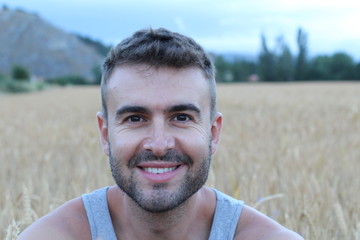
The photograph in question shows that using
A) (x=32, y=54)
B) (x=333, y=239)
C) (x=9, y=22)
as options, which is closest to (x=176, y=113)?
(x=333, y=239)

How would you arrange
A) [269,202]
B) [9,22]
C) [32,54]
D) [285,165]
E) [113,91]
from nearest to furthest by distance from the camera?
[113,91] < [269,202] < [285,165] < [32,54] < [9,22]

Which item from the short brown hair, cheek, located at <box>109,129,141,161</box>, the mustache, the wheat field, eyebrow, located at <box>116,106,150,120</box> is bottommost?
the wheat field

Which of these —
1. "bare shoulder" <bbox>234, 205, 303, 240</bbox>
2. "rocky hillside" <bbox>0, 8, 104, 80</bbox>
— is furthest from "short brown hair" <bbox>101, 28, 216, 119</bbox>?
"rocky hillside" <bbox>0, 8, 104, 80</bbox>

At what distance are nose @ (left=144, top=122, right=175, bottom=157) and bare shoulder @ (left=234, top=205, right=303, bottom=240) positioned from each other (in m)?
0.35

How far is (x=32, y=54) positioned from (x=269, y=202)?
87.3m

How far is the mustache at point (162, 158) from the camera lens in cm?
130

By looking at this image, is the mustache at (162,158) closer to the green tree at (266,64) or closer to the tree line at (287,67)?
the tree line at (287,67)

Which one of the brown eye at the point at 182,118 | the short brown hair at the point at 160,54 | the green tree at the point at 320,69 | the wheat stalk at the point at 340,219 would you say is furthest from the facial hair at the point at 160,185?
the green tree at the point at 320,69

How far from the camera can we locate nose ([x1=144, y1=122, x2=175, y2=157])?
4.23ft

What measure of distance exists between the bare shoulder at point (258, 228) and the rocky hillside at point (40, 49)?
81183 millimetres

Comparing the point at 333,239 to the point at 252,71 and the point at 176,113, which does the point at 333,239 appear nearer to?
the point at 176,113

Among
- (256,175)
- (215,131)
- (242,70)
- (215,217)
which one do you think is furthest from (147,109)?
(242,70)

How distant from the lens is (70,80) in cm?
5506

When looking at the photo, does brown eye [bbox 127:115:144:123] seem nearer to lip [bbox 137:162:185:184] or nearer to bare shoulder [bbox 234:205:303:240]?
lip [bbox 137:162:185:184]
